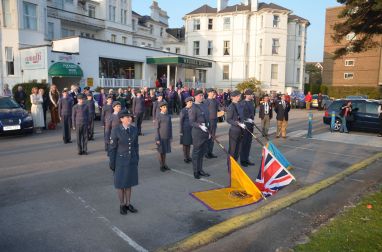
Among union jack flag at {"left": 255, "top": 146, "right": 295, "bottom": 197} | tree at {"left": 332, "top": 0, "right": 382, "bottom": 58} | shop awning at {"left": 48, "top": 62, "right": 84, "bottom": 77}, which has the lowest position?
union jack flag at {"left": 255, "top": 146, "right": 295, "bottom": 197}

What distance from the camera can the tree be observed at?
1118 cm

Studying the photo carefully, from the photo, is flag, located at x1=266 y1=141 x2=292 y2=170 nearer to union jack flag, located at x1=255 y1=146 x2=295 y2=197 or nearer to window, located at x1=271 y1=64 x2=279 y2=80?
union jack flag, located at x1=255 y1=146 x2=295 y2=197

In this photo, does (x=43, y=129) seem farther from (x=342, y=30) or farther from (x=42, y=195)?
(x=342, y=30)

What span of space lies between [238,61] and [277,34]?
6362 millimetres

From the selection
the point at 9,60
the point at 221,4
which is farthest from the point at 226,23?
the point at 9,60

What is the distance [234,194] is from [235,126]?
234 centimetres

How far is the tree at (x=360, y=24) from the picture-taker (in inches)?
440

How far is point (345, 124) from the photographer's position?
54.0 ft

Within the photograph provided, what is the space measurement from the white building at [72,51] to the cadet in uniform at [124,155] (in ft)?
63.3

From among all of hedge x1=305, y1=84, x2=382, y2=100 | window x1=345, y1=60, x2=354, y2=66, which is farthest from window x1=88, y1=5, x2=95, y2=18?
window x1=345, y1=60, x2=354, y2=66

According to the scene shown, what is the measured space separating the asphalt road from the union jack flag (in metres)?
0.24

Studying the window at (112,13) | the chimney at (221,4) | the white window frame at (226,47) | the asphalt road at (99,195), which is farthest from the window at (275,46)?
the asphalt road at (99,195)

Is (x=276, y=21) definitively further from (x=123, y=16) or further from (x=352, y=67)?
(x=123, y=16)

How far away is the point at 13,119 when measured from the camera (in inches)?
498
